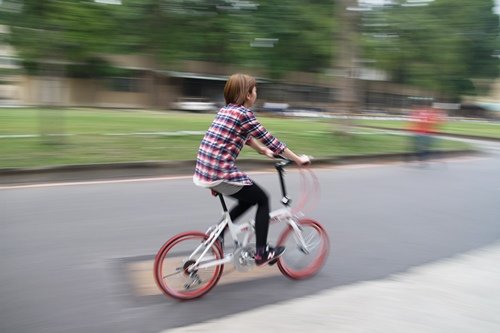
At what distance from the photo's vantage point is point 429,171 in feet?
37.1

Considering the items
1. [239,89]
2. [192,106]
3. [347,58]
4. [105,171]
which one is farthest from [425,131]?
[192,106]

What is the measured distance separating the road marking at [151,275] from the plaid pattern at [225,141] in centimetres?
91

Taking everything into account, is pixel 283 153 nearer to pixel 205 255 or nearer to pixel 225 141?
pixel 225 141

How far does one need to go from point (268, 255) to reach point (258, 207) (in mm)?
457

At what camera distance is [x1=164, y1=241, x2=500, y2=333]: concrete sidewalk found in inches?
133

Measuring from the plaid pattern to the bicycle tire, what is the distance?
1.74ft

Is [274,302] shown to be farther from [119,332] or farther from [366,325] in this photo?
[119,332]

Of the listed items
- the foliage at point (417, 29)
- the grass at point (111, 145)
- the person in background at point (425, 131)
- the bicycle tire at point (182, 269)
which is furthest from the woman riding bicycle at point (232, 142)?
the foliage at point (417, 29)

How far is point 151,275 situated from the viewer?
4238 mm

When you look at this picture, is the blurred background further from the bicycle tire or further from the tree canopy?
the bicycle tire

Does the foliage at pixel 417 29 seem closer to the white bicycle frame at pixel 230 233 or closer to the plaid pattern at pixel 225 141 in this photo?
the white bicycle frame at pixel 230 233

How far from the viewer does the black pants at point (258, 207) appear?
3.77 meters

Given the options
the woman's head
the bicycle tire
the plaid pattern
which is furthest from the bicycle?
the woman's head

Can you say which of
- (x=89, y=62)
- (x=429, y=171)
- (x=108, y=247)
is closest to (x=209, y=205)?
(x=108, y=247)
